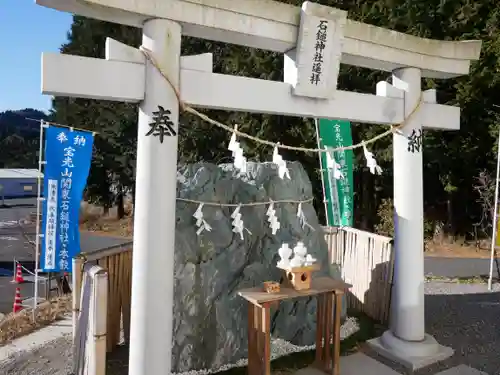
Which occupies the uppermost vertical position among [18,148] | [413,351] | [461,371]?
[18,148]

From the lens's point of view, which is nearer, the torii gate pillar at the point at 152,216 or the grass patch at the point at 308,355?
the torii gate pillar at the point at 152,216

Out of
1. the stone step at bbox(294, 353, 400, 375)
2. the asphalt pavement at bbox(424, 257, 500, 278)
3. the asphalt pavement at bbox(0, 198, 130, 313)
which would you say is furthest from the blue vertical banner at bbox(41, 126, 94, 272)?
the asphalt pavement at bbox(424, 257, 500, 278)

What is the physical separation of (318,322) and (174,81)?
3361 mm

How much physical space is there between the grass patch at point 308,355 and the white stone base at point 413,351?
0.42 metres

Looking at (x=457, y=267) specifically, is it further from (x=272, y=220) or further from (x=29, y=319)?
(x=29, y=319)

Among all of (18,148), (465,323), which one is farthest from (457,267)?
(18,148)

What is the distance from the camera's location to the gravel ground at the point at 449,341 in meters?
5.15

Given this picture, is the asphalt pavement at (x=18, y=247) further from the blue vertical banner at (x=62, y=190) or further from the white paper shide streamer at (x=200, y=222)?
the white paper shide streamer at (x=200, y=222)

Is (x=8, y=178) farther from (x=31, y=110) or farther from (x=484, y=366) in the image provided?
(x=484, y=366)

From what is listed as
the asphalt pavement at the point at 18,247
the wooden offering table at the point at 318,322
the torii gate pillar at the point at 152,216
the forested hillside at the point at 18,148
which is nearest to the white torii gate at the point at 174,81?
the torii gate pillar at the point at 152,216

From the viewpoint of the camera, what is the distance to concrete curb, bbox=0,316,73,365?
574 centimetres

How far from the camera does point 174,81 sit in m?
3.71

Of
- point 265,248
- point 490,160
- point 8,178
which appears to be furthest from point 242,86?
point 8,178

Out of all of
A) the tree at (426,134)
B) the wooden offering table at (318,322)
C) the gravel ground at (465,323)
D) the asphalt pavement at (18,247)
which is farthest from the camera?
the tree at (426,134)
